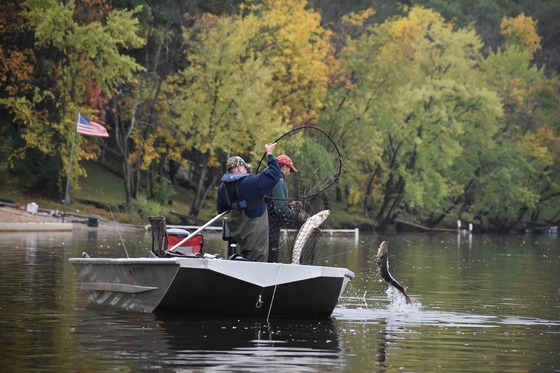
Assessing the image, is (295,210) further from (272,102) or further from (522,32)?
(522,32)

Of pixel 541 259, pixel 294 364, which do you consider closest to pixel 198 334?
pixel 294 364

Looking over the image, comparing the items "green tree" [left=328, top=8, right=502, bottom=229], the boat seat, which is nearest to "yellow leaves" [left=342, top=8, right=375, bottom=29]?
"green tree" [left=328, top=8, right=502, bottom=229]

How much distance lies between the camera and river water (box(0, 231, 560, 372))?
15719 mm

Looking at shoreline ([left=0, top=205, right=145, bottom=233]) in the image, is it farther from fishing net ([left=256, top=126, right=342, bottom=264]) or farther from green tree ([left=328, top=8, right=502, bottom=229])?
fishing net ([left=256, top=126, right=342, bottom=264])

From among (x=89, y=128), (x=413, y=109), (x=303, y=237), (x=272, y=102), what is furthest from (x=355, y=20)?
(x=303, y=237)

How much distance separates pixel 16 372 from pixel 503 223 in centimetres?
7777

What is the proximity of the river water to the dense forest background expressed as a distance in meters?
30.1

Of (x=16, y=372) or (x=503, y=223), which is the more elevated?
(x=503, y=223)

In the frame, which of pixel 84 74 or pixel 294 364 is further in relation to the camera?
pixel 84 74

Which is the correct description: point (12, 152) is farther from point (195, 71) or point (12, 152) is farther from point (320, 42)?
point (320, 42)

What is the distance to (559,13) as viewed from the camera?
114375 mm

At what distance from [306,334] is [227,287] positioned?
1515 mm

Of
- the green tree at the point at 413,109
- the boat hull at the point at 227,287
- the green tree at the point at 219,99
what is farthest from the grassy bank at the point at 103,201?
the boat hull at the point at 227,287

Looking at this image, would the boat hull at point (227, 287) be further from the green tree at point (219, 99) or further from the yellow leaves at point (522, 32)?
the yellow leaves at point (522, 32)
